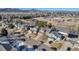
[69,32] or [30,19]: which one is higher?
[30,19]
